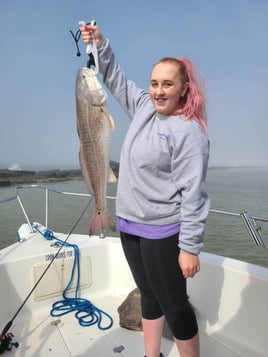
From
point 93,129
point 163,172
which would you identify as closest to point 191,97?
point 163,172

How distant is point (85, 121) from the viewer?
1.74 meters

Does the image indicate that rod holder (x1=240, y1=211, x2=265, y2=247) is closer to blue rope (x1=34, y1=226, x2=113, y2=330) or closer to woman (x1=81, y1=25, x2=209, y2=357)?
woman (x1=81, y1=25, x2=209, y2=357)

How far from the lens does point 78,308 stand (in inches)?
126

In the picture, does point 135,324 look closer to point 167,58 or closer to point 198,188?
point 198,188

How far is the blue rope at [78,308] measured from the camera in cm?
302

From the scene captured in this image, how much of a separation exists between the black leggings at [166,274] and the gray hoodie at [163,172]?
124mm

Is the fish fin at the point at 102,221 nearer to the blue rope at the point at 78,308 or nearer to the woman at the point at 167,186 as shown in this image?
the woman at the point at 167,186

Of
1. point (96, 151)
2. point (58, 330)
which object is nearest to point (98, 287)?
point (58, 330)

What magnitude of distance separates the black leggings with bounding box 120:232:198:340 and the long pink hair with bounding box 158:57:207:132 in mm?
630

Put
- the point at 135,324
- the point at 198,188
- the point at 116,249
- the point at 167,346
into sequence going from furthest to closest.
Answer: the point at 116,249 < the point at 135,324 < the point at 167,346 < the point at 198,188

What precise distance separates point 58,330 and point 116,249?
1.00m

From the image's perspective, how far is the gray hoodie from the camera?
155cm

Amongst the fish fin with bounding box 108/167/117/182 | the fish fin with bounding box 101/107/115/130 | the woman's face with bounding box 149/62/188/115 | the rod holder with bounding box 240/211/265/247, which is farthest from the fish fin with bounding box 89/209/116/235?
the rod holder with bounding box 240/211/265/247

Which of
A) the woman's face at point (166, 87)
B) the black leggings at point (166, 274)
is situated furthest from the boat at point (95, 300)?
the woman's face at point (166, 87)
